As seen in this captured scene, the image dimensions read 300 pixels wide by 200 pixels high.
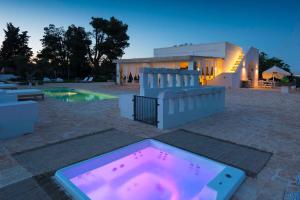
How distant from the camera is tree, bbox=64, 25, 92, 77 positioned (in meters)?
32.7

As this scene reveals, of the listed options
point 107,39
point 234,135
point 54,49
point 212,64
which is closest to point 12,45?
point 54,49

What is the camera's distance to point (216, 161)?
11.6ft

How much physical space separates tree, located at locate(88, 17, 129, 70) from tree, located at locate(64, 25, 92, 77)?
3.54 ft

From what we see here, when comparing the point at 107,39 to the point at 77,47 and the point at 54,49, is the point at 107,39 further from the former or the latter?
the point at 54,49

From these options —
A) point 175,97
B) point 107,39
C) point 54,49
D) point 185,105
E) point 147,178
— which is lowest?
point 147,178

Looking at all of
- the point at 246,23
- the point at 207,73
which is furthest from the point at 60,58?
the point at 246,23

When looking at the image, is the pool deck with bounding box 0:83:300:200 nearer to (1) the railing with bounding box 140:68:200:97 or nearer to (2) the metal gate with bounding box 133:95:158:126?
(2) the metal gate with bounding box 133:95:158:126

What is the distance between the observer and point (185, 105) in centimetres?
617

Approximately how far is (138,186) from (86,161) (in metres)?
0.99

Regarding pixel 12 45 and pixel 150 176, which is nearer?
pixel 150 176

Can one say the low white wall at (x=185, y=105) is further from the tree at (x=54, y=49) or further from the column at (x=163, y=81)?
the tree at (x=54, y=49)

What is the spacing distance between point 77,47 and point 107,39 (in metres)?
5.14

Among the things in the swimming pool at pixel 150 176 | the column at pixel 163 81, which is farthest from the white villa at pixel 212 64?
the swimming pool at pixel 150 176

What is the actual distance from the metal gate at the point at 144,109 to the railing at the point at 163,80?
0.44 meters
